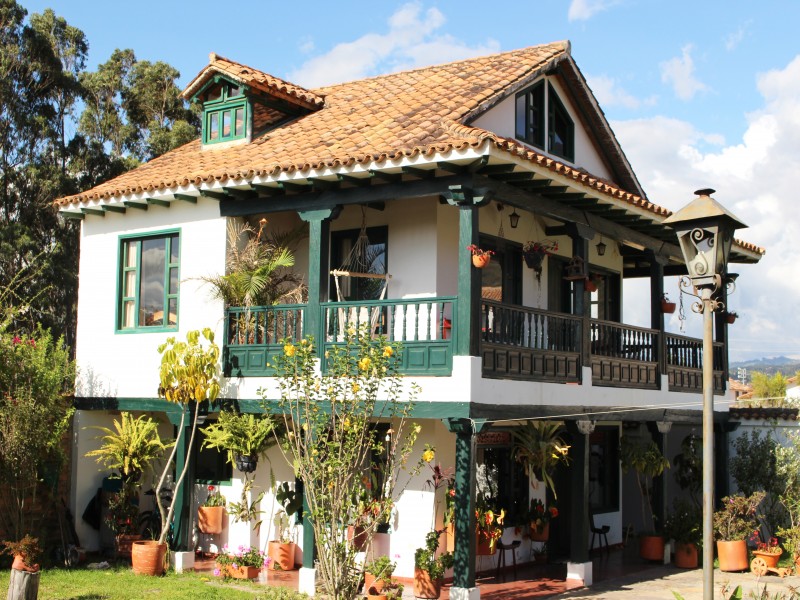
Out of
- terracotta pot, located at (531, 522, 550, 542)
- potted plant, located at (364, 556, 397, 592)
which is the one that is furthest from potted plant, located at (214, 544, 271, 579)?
terracotta pot, located at (531, 522, 550, 542)

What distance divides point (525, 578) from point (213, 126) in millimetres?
9245

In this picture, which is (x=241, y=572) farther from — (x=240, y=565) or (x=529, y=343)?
(x=529, y=343)

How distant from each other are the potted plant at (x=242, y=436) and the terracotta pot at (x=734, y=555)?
25.1 ft

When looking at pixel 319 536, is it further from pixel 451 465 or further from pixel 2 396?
pixel 2 396

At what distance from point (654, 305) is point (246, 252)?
709 cm

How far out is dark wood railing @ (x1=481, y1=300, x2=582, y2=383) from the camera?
40.6 ft

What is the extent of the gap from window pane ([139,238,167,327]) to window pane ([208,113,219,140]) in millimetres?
2418

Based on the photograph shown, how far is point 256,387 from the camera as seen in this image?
1387cm

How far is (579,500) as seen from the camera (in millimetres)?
14039

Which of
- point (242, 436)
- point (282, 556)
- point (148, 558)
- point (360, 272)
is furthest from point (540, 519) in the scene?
point (148, 558)

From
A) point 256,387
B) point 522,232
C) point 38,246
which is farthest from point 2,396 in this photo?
point 38,246

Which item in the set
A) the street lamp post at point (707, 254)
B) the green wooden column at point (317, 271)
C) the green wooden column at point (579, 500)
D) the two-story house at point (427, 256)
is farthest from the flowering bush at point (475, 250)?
the street lamp post at point (707, 254)

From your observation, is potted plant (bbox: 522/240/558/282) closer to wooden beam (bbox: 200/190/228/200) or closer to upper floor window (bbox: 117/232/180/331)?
wooden beam (bbox: 200/190/228/200)

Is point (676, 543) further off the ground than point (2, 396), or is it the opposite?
point (2, 396)
